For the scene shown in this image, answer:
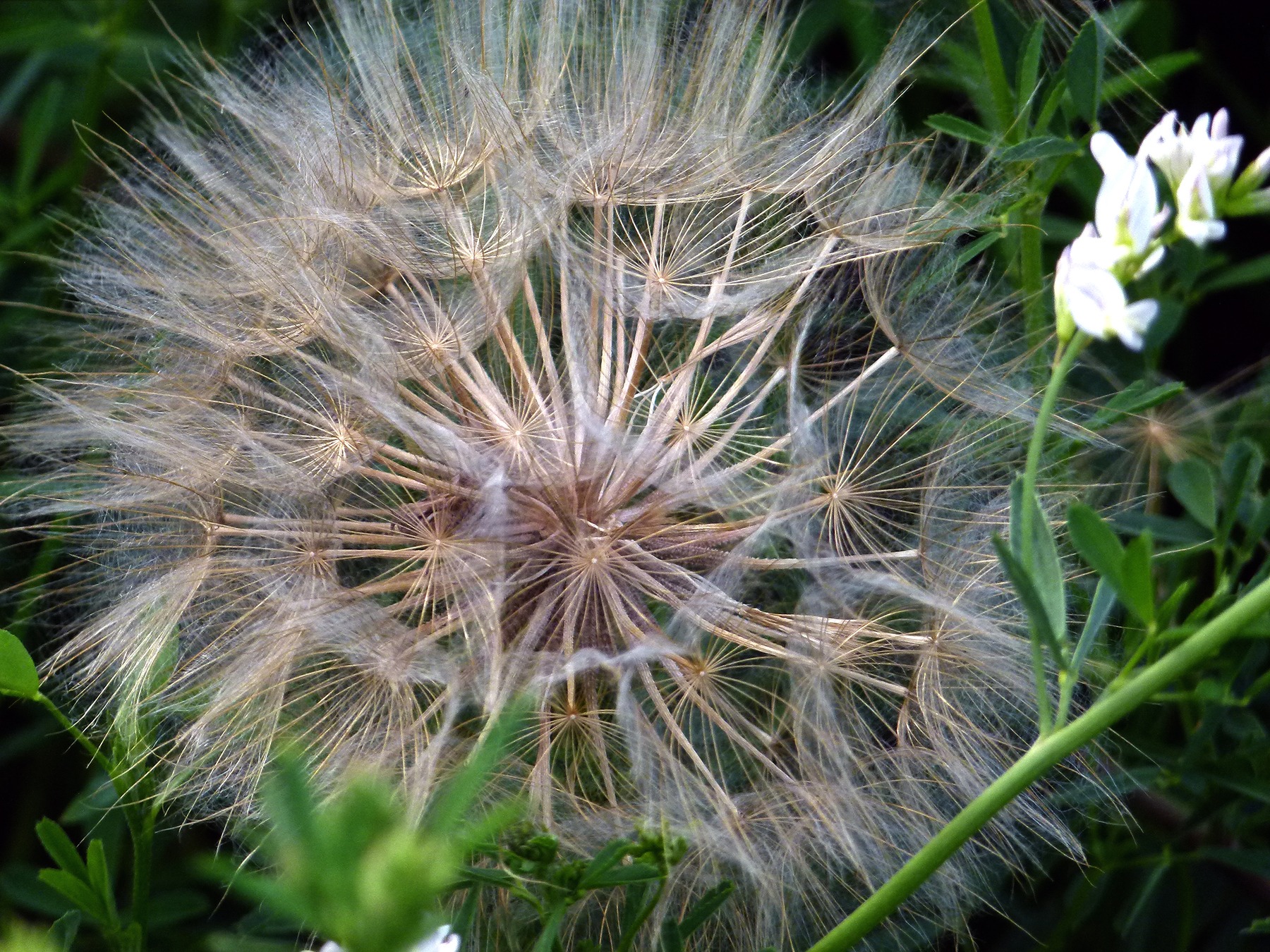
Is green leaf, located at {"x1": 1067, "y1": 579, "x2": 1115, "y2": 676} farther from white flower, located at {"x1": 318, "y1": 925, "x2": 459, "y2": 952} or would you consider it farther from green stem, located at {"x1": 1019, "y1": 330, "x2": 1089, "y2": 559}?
white flower, located at {"x1": 318, "y1": 925, "x2": 459, "y2": 952}

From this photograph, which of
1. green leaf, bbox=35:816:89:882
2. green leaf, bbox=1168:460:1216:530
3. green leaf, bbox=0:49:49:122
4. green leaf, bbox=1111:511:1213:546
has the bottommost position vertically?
green leaf, bbox=1111:511:1213:546

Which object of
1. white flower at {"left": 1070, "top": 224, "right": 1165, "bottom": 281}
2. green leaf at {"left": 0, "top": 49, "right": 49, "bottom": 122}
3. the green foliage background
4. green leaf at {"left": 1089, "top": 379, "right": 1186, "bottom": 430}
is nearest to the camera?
white flower at {"left": 1070, "top": 224, "right": 1165, "bottom": 281}

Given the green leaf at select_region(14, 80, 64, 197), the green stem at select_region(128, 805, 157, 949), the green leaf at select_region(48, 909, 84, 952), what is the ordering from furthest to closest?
the green leaf at select_region(14, 80, 64, 197)
the green stem at select_region(128, 805, 157, 949)
the green leaf at select_region(48, 909, 84, 952)

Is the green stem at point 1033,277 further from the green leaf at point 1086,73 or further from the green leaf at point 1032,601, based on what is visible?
the green leaf at point 1032,601

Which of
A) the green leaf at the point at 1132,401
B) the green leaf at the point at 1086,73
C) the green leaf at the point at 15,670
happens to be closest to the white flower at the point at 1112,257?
the green leaf at the point at 1132,401

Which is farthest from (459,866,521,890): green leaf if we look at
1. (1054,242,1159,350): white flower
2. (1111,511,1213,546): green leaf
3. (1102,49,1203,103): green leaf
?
(1102,49,1203,103): green leaf

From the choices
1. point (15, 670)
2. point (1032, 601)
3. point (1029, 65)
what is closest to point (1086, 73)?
point (1029, 65)

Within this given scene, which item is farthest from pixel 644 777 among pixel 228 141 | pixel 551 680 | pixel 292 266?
pixel 228 141
